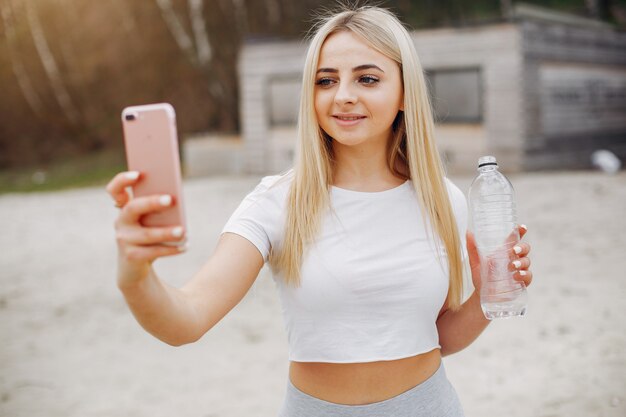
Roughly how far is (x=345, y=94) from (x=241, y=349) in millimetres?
4373

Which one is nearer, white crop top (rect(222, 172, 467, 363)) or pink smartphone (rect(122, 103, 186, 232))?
pink smartphone (rect(122, 103, 186, 232))

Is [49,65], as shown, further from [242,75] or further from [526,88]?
[526,88]

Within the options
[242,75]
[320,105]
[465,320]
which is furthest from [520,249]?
[242,75]

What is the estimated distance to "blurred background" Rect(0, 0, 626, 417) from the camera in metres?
5.12

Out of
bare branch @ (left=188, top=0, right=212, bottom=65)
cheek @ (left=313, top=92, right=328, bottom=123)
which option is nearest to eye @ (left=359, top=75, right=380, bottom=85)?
cheek @ (left=313, top=92, right=328, bottom=123)

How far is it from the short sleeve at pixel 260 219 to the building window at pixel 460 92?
14279 millimetres

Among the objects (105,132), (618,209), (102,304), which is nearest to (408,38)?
(102,304)

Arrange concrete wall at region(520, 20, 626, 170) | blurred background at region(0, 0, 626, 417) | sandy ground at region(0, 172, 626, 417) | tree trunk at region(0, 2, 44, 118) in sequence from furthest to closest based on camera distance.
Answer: tree trunk at region(0, 2, 44, 118), concrete wall at region(520, 20, 626, 170), blurred background at region(0, 0, 626, 417), sandy ground at region(0, 172, 626, 417)

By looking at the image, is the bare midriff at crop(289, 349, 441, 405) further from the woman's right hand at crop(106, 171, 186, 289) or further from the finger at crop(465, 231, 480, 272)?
the woman's right hand at crop(106, 171, 186, 289)

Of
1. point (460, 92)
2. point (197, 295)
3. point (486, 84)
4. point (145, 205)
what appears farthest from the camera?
point (460, 92)

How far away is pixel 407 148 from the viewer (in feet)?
6.44

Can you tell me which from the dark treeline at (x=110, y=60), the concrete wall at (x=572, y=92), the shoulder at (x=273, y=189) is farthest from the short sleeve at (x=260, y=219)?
the dark treeline at (x=110, y=60)

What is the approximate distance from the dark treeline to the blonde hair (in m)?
25.2

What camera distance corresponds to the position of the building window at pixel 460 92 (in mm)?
15805
